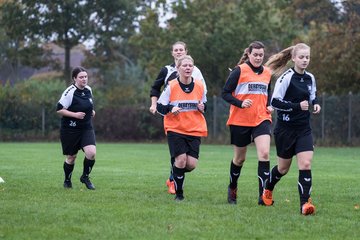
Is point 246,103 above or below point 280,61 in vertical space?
below

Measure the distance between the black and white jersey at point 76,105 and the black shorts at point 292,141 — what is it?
366 cm

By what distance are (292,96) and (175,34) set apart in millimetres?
34831

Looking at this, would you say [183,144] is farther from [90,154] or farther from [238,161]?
[90,154]

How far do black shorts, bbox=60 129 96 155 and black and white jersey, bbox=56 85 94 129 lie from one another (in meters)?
0.08

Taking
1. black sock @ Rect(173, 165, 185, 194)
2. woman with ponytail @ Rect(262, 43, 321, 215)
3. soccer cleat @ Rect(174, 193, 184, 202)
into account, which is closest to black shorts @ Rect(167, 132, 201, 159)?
black sock @ Rect(173, 165, 185, 194)

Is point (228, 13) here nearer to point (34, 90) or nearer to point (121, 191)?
point (34, 90)

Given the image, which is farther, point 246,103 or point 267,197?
point 267,197

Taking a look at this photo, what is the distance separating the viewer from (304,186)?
9.16 meters

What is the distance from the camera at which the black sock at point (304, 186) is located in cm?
911

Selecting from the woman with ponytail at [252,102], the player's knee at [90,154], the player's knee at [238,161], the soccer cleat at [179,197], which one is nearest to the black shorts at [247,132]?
the woman with ponytail at [252,102]

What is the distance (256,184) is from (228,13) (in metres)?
30.9

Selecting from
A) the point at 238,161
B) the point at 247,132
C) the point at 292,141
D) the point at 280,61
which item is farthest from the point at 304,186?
the point at 280,61

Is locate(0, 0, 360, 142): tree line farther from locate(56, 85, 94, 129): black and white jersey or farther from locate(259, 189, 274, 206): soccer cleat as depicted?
locate(259, 189, 274, 206): soccer cleat

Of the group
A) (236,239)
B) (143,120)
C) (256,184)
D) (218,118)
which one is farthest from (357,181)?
(143,120)
